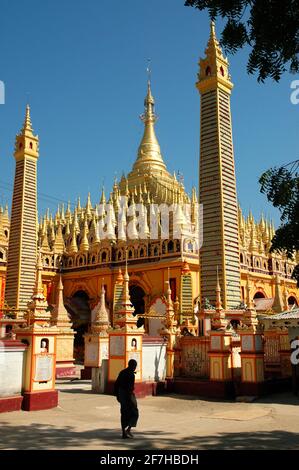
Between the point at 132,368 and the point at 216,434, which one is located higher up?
the point at 132,368

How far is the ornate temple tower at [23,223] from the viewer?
106 feet

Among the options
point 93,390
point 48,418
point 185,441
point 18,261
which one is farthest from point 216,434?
point 18,261

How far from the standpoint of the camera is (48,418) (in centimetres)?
1186

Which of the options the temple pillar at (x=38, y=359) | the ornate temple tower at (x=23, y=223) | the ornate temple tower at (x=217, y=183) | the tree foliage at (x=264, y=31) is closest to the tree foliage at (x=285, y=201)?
the tree foliage at (x=264, y=31)

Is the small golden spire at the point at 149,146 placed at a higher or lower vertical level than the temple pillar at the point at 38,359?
higher

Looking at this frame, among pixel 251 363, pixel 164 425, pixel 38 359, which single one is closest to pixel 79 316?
pixel 251 363

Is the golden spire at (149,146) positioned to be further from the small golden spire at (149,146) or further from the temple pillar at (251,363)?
the temple pillar at (251,363)

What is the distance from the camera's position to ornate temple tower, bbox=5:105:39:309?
106 feet

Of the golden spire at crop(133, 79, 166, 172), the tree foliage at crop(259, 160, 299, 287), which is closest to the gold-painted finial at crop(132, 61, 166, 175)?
the golden spire at crop(133, 79, 166, 172)

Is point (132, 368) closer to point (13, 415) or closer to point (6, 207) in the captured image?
point (13, 415)

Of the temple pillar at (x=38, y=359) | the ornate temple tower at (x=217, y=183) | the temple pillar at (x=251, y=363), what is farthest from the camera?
the ornate temple tower at (x=217, y=183)

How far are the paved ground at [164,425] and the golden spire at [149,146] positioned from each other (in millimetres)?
34177

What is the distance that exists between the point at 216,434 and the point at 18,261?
25.0 m
